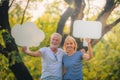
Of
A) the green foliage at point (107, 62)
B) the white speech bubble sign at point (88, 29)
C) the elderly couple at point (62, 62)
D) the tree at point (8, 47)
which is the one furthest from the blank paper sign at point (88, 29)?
the green foliage at point (107, 62)

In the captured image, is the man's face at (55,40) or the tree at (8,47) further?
the tree at (8,47)

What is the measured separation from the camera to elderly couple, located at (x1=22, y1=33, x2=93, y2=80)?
16.5 ft

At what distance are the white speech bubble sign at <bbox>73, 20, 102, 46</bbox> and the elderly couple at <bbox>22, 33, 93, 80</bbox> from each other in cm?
42

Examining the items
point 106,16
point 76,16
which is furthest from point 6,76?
point 106,16

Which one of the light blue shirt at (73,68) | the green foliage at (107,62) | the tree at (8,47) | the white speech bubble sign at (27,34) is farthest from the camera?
the green foliage at (107,62)

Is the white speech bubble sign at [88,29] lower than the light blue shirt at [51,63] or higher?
higher

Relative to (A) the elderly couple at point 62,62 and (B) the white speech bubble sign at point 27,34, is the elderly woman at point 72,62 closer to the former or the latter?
(A) the elderly couple at point 62,62

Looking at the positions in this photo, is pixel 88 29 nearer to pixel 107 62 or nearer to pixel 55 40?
pixel 55 40

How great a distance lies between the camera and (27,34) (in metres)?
5.48

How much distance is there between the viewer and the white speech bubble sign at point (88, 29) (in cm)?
549

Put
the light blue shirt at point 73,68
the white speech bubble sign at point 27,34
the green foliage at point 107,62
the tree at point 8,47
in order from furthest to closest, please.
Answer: the green foliage at point 107,62, the tree at point 8,47, the white speech bubble sign at point 27,34, the light blue shirt at point 73,68

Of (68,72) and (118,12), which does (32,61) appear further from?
(68,72)

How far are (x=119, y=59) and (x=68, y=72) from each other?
5.12 meters

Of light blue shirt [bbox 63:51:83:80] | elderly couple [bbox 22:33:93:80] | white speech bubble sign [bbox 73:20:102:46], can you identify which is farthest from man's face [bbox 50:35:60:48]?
white speech bubble sign [bbox 73:20:102:46]
